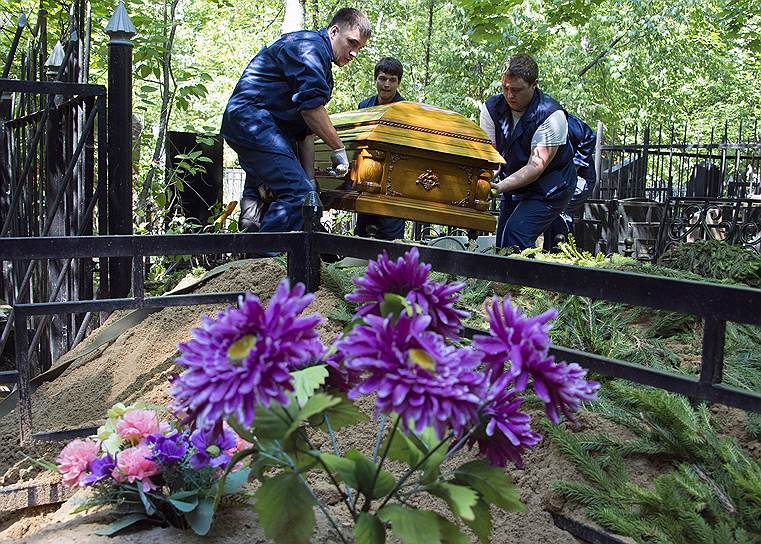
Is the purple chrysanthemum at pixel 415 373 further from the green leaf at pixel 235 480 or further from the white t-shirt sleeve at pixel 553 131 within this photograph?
the white t-shirt sleeve at pixel 553 131

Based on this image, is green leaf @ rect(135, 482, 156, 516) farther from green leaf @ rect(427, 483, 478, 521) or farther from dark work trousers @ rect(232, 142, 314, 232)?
dark work trousers @ rect(232, 142, 314, 232)

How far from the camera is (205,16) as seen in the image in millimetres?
19750

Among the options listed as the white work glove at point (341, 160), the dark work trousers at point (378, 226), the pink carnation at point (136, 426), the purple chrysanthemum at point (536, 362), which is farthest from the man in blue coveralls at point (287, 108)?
the purple chrysanthemum at point (536, 362)

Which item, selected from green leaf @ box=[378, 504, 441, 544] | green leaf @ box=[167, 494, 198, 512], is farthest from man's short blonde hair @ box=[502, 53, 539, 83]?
green leaf @ box=[378, 504, 441, 544]

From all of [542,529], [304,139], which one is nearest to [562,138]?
[304,139]

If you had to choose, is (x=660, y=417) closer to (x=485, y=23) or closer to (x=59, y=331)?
(x=59, y=331)

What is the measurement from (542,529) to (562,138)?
11.8 ft

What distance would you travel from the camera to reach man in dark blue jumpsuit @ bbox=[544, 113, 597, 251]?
699cm

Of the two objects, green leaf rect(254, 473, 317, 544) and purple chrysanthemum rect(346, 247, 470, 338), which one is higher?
purple chrysanthemum rect(346, 247, 470, 338)

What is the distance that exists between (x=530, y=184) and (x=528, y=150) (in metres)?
0.24

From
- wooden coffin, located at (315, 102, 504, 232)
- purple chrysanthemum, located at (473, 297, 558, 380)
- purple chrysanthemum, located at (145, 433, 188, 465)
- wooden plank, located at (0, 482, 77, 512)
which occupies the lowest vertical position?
wooden plank, located at (0, 482, 77, 512)

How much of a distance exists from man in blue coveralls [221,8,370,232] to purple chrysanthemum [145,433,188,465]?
2994mm

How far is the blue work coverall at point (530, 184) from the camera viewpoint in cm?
601

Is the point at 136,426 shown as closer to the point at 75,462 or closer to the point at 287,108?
the point at 75,462
